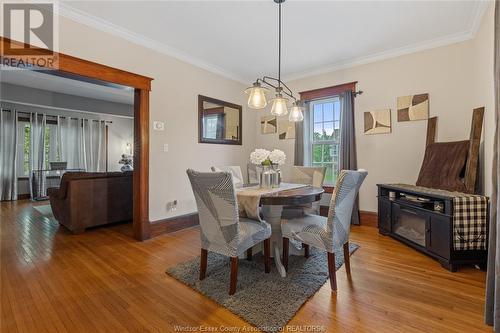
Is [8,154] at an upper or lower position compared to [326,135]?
lower

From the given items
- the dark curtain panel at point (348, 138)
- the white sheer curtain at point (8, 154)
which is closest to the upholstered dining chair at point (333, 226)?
the dark curtain panel at point (348, 138)

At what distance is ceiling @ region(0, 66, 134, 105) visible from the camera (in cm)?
475

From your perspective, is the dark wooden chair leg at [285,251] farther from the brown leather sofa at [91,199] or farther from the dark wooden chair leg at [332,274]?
the brown leather sofa at [91,199]

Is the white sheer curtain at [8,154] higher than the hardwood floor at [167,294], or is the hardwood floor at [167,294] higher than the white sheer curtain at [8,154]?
the white sheer curtain at [8,154]

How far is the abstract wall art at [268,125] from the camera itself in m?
4.73

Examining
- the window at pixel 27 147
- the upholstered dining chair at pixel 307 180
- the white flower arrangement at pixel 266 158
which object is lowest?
the upholstered dining chair at pixel 307 180

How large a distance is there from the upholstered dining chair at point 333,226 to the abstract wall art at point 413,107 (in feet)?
6.41

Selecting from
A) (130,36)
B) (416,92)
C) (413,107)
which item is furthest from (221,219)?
(416,92)

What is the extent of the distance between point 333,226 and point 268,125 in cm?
323

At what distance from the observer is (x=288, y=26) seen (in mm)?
2785

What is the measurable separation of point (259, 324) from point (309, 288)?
1.92 feet

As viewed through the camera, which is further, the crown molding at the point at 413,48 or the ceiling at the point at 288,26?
the crown molding at the point at 413,48
